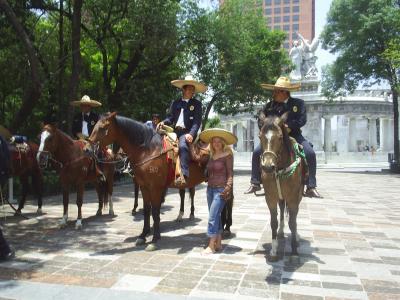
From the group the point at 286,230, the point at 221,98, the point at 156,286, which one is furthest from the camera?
the point at 221,98

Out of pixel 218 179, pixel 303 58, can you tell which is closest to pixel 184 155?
pixel 218 179

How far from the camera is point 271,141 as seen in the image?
240 inches

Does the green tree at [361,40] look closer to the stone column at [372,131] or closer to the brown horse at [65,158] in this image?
the brown horse at [65,158]

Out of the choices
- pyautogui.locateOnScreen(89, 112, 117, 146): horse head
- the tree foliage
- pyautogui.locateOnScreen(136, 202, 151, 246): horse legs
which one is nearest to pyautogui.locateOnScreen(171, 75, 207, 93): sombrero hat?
pyautogui.locateOnScreen(89, 112, 117, 146): horse head

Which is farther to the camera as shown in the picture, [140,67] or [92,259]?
[140,67]

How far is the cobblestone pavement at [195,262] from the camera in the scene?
5.55 meters

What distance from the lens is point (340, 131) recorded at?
204 ft

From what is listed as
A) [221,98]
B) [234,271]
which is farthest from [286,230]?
[221,98]

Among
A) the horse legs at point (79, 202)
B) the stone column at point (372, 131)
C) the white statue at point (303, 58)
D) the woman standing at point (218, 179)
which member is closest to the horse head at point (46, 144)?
the horse legs at point (79, 202)

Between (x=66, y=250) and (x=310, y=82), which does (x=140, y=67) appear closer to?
(x=66, y=250)

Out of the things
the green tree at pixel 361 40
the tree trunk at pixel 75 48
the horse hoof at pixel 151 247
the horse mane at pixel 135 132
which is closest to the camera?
the horse hoof at pixel 151 247

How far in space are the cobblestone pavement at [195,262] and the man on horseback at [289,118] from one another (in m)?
1.23

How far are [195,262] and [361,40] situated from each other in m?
28.8

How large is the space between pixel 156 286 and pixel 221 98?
→ 2768 centimetres
